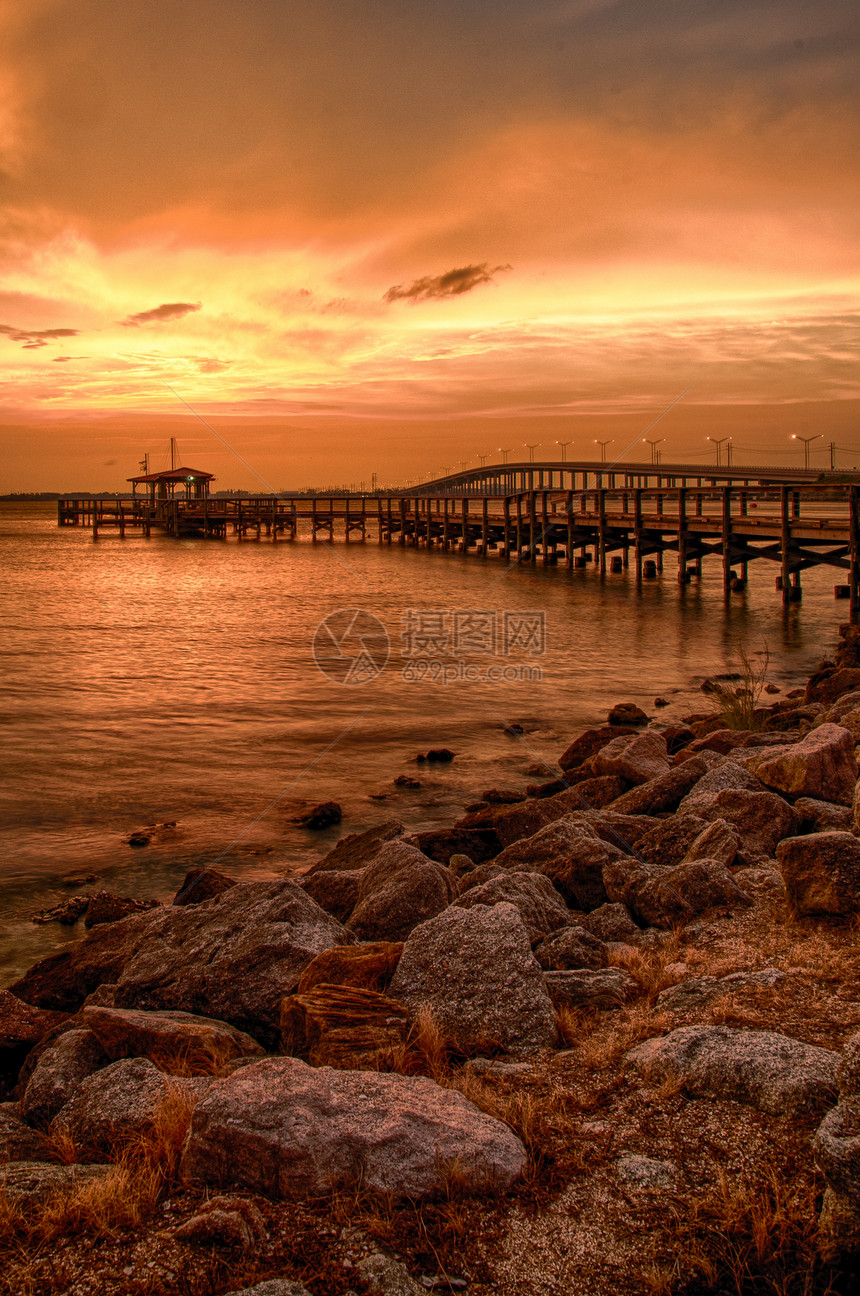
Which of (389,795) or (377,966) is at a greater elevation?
(377,966)

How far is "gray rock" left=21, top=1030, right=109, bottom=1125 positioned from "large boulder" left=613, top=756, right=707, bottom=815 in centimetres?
548

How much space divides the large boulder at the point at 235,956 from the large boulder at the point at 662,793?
413cm

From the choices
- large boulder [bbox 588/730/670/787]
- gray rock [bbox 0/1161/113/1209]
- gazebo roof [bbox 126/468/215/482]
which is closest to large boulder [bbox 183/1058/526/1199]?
gray rock [bbox 0/1161/113/1209]

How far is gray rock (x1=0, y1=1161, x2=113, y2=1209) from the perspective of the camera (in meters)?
3.12

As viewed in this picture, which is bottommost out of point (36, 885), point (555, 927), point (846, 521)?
point (36, 885)

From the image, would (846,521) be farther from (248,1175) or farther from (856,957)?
(248,1175)

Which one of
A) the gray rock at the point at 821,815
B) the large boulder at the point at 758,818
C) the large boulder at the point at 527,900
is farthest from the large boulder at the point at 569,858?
the gray rock at the point at 821,815

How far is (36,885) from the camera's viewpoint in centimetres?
→ 892

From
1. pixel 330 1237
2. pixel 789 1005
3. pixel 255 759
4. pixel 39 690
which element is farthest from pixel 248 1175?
pixel 39 690

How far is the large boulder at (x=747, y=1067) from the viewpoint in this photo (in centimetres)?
337

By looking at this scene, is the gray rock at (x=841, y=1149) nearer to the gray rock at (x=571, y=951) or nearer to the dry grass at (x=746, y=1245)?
the dry grass at (x=746, y=1245)

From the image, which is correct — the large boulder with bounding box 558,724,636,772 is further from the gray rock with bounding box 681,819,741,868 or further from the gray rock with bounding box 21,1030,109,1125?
the gray rock with bounding box 21,1030,109,1125

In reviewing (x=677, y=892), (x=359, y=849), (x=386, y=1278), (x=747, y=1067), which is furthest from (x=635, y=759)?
(x=386, y=1278)

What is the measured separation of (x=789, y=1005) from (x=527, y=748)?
9.56 metres
